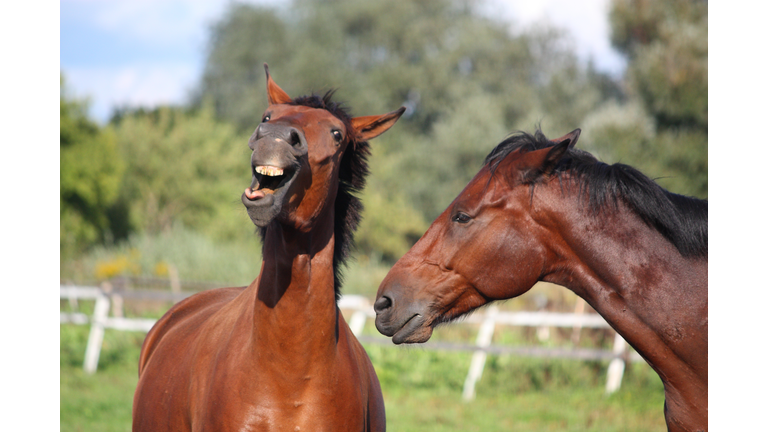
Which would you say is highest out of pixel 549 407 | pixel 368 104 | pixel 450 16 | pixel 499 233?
pixel 450 16

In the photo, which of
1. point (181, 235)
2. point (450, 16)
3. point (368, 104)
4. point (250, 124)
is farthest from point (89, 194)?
point (450, 16)

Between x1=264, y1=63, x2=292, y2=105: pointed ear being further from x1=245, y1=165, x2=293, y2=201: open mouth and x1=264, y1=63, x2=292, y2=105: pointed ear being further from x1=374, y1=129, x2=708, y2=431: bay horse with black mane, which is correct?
x1=374, y1=129, x2=708, y2=431: bay horse with black mane

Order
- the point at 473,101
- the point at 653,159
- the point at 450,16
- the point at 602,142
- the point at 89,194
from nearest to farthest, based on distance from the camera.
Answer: the point at 653,159 → the point at 602,142 → the point at 89,194 → the point at 473,101 → the point at 450,16

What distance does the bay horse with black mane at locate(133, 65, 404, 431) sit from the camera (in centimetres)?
235

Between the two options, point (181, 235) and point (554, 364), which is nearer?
point (554, 364)

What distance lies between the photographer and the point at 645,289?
2.40m

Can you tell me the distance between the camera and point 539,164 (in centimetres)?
250

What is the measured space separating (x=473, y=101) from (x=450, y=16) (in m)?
10.8

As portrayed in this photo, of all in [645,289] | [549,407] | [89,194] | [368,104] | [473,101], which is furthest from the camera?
[368,104]

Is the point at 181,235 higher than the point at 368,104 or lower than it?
lower

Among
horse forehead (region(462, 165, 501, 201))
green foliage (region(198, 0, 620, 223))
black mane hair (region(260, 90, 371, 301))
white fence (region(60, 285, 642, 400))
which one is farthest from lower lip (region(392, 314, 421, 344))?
green foliage (region(198, 0, 620, 223))

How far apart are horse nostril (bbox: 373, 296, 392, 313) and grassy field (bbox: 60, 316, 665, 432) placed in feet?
14.0

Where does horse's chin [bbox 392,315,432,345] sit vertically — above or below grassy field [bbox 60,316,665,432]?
above

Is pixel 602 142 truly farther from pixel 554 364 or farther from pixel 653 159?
pixel 554 364
